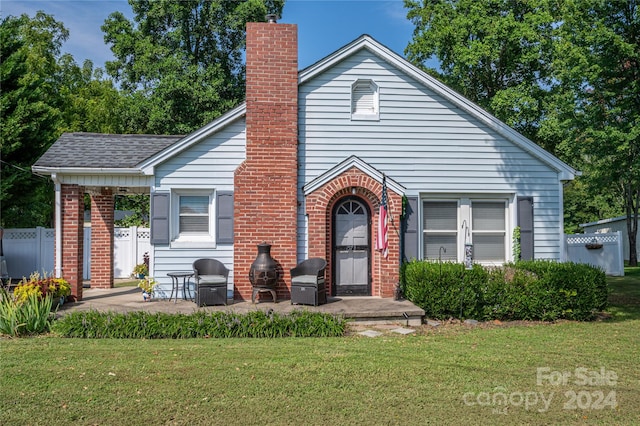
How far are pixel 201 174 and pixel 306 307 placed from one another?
12.7 ft

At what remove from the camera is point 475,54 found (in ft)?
70.2

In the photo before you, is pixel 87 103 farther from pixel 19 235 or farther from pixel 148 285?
pixel 148 285

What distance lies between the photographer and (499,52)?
71.6 ft

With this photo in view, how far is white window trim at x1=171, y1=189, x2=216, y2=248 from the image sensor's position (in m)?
11.3

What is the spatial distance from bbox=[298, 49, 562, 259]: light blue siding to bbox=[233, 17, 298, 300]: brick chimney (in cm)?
42

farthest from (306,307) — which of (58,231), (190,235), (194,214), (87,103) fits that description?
(87,103)

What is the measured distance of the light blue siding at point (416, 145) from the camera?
38.1 ft

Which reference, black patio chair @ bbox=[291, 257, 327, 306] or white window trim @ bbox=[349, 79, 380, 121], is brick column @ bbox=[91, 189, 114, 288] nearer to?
black patio chair @ bbox=[291, 257, 327, 306]

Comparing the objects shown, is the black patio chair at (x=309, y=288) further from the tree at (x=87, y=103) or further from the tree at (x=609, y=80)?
the tree at (x=87, y=103)

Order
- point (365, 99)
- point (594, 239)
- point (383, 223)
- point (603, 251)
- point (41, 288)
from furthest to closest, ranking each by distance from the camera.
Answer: point (594, 239)
point (603, 251)
point (365, 99)
point (383, 223)
point (41, 288)

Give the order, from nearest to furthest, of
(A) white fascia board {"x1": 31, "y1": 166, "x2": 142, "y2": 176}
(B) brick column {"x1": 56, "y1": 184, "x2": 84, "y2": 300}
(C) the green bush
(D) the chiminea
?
(C) the green bush → (D) the chiminea → (A) white fascia board {"x1": 31, "y1": 166, "x2": 142, "y2": 176} → (B) brick column {"x1": 56, "y1": 184, "x2": 84, "y2": 300}

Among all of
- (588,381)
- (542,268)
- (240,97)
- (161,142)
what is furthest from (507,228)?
(240,97)

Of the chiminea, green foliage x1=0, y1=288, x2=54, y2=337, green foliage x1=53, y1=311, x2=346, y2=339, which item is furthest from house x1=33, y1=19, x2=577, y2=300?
green foliage x1=53, y1=311, x2=346, y2=339

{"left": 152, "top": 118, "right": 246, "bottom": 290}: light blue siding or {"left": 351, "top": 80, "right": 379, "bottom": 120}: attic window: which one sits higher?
{"left": 351, "top": 80, "right": 379, "bottom": 120}: attic window
